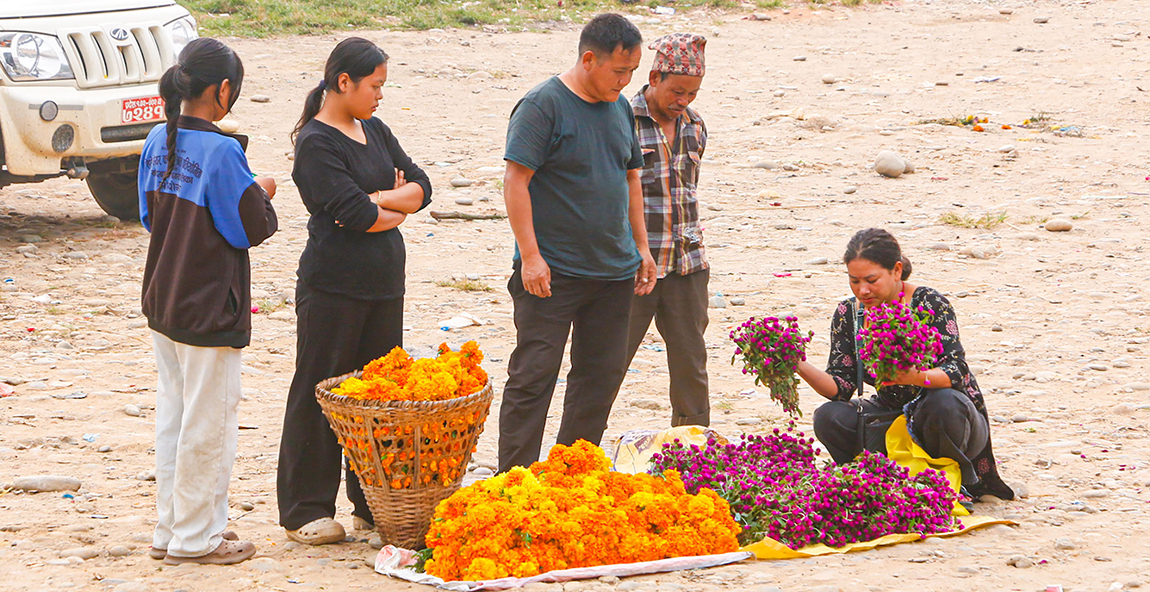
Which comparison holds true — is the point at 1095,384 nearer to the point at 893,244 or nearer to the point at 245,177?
the point at 893,244

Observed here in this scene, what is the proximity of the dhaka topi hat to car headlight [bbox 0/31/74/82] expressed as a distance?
479 cm

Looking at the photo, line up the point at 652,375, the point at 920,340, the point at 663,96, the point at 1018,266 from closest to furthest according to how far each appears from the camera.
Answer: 1. the point at 920,340
2. the point at 663,96
3. the point at 652,375
4. the point at 1018,266

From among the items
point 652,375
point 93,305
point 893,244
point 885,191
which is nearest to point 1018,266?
point 885,191

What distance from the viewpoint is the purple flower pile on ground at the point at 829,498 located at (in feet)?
13.1

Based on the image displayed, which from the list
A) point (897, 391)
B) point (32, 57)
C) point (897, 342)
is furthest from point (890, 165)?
point (32, 57)

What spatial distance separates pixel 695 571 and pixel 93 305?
4.88 m

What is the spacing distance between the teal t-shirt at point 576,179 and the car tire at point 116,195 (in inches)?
222

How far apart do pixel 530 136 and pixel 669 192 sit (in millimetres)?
Result: 928

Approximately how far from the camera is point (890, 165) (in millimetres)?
10914

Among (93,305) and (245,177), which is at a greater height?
(245,177)

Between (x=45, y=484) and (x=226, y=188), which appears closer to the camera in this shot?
(x=226, y=188)

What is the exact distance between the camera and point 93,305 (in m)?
7.18

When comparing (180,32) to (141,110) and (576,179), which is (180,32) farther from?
(576,179)

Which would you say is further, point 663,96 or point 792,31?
point 792,31
